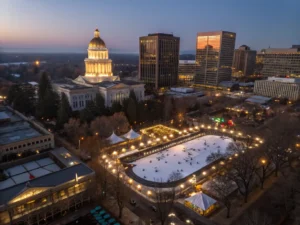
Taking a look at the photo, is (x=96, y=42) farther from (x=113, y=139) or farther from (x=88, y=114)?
(x=113, y=139)

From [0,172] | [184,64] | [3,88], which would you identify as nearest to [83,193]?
[0,172]

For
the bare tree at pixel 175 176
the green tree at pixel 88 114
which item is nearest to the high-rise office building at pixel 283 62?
the green tree at pixel 88 114

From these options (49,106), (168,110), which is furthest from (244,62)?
(49,106)

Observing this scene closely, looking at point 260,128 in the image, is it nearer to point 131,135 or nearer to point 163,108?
point 163,108

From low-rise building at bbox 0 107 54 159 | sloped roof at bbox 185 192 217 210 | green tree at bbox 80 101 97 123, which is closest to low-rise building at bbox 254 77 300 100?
green tree at bbox 80 101 97 123

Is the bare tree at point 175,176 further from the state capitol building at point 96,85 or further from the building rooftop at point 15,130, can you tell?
the state capitol building at point 96,85

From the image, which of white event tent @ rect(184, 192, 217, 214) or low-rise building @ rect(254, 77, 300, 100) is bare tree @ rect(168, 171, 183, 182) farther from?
low-rise building @ rect(254, 77, 300, 100)
